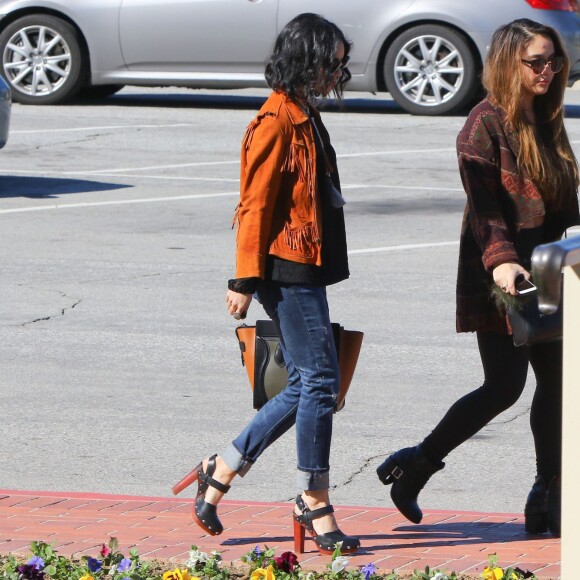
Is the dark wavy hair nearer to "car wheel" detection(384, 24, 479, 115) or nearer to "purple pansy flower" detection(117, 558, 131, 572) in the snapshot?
"purple pansy flower" detection(117, 558, 131, 572)

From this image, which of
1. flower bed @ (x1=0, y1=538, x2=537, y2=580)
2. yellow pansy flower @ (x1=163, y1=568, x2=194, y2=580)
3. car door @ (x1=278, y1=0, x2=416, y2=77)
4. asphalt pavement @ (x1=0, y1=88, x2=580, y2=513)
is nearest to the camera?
yellow pansy flower @ (x1=163, y1=568, x2=194, y2=580)

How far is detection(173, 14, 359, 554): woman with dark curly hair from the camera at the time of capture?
430cm

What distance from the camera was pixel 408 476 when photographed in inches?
191

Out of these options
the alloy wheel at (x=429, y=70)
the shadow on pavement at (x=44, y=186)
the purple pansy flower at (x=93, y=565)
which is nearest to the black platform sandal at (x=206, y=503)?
the purple pansy flower at (x=93, y=565)

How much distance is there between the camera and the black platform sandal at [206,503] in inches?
180

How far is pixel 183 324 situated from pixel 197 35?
9005 millimetres

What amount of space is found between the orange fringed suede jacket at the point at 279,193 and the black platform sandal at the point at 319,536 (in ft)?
2.45

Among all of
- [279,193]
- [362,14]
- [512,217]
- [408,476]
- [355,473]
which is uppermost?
[362,14]

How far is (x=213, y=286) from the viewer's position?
8750 mm

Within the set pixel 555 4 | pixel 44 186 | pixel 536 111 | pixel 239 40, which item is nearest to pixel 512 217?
pixel 536 111

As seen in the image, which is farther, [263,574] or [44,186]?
[44,186]

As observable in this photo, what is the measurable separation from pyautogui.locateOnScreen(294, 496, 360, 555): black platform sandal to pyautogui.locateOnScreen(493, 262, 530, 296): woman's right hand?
2.82 feet

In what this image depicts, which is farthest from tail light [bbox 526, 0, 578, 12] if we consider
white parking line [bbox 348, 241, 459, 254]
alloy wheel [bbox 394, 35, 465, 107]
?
white parking line [bbox 348, 241, 459, 254]

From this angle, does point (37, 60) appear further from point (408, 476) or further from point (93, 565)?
point (93, 565)
